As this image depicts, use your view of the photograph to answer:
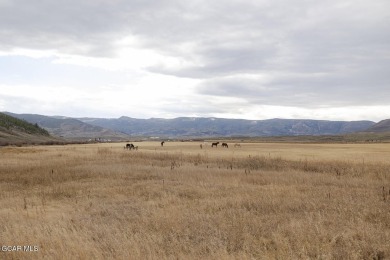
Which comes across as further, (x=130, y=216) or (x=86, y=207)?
(x=86, y=207)

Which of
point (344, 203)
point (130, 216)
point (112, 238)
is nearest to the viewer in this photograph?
point (112, 238)

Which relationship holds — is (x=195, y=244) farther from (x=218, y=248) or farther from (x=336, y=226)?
(x=336, y=226)

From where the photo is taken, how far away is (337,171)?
2778cm

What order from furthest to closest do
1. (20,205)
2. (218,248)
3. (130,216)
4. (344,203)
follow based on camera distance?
(20,205) < (344,203) < (130,216) < (218,248)

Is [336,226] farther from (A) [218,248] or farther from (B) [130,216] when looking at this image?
(B) [130,216]

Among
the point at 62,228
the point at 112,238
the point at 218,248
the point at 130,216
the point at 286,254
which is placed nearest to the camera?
the point at 286,254

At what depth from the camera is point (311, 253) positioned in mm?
8812

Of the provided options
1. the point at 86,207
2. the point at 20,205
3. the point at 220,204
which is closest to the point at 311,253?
the point at 220,204

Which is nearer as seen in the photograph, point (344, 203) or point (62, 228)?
point (62, 228)

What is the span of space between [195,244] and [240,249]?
1190 mm

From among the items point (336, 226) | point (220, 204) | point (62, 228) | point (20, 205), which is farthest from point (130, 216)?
point (336, 226)

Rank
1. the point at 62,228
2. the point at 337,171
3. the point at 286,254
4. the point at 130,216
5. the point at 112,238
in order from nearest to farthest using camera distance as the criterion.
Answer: the point at 286,254 < the point at 112,238 < the point at 62,228 < the point at 130,216 < the point at 337,171

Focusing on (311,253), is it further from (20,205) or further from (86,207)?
(20,205)

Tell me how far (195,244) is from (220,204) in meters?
5.04
